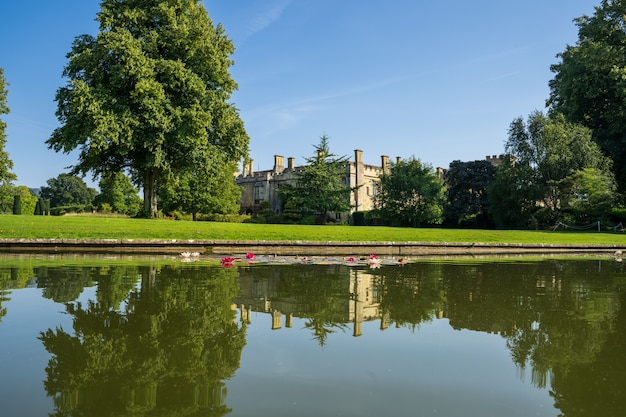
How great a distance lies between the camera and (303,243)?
17.1 m

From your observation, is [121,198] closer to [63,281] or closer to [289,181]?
[289,181]

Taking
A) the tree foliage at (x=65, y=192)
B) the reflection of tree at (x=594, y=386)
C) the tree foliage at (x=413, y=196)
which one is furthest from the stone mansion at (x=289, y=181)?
the tree foliage at (x=65, y=192)

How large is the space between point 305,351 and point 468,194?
46.6 meters

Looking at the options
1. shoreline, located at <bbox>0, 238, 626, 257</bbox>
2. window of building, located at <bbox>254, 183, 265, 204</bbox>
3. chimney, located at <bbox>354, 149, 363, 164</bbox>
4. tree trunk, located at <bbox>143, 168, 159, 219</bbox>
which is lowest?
shoreline, located at <bbox>0, 238, 626, 257</bbox>

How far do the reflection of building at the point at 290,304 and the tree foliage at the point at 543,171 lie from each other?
2942 cm

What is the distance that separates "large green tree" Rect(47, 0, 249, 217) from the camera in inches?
913

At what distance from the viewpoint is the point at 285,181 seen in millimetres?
62188

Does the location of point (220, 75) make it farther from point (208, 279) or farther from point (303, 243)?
point (208, 279)

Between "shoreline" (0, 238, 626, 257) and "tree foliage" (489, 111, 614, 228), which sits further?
"tree foliage" (489, 111, 614, 228)

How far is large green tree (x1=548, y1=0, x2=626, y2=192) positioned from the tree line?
97 mm

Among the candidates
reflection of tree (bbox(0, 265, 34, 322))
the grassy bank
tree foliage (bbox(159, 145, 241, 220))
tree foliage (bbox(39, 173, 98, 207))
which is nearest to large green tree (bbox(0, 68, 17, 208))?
tree foliage (bbox(159, 145, 241, 220))

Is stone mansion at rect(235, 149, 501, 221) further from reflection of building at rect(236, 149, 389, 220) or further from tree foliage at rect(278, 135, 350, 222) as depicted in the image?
tree foliage at rect(278, 135, 350, 222)

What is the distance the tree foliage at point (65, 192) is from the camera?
10550 centimetres

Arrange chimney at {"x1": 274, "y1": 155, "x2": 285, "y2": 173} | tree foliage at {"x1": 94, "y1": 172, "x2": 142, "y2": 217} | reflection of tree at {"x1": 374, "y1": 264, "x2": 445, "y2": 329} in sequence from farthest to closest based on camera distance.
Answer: tree foliage at {"x1": 94, "y1": 172, "x2": 142, "y2": 217}
chimney at {"x1": 274, "y1": 155, "x2": 285, "y2": 173}
reflection of tree at {"x1": 374, "y1": 264, "x2": 445, "y2": 329}
